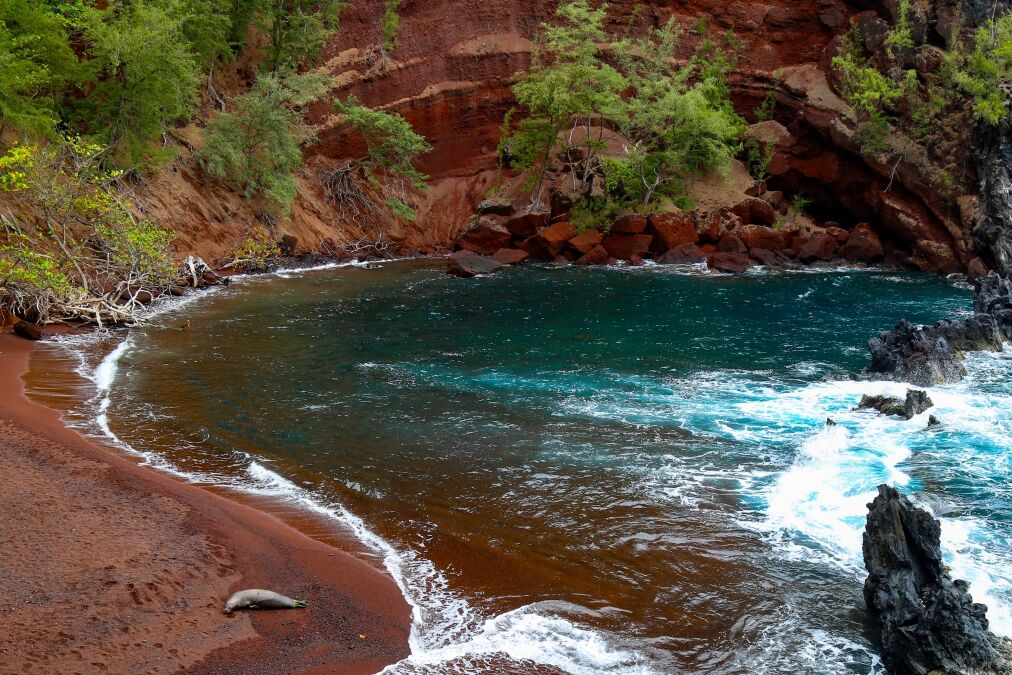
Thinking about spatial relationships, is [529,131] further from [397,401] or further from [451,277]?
[397,401]

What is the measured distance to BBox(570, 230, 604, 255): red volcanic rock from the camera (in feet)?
122

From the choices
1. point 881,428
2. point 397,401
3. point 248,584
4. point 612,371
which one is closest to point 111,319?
point 397,401

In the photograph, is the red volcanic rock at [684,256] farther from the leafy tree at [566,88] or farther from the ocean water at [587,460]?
the ocean water at [587,460]

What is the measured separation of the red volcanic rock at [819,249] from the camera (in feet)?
116

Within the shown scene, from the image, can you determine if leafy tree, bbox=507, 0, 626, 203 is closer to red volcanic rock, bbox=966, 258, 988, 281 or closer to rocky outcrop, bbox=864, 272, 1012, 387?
red volcanic rock, bbox=966, 258, 988, 281

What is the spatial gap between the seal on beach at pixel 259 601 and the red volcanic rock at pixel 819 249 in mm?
32443

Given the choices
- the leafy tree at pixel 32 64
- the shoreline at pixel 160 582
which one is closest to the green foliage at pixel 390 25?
the leafy tree at pixel 32 64

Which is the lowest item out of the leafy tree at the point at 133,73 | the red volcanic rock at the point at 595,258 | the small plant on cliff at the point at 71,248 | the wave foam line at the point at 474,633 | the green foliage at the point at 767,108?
the red volcanic rock at the point at 595,258

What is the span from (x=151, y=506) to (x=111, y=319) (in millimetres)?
13804

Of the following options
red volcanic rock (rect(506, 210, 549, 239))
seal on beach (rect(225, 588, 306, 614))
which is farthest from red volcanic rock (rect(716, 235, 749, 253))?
seal on beach (rect(225, 588, 306, 614))

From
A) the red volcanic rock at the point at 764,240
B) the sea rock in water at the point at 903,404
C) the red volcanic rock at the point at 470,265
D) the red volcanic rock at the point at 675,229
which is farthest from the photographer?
the red volcanic rock at the point at 675,229

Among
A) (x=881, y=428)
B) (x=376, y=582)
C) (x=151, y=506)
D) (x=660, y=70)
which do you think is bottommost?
(x=881, y=428)

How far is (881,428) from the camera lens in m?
14.0

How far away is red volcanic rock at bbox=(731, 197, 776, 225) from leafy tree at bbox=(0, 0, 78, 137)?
93.3 feet
